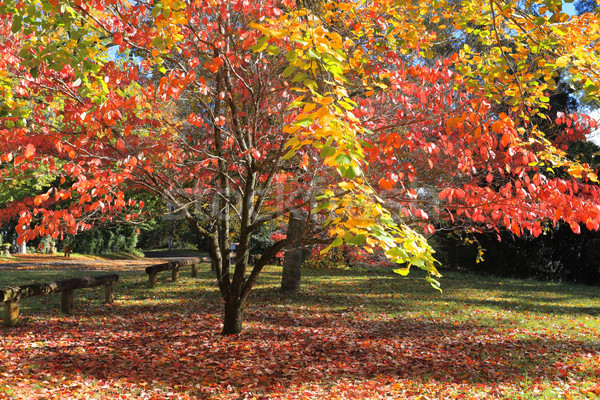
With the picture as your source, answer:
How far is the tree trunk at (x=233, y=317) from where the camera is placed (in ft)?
21.2

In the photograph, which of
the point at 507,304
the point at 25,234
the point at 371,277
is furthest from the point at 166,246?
the point at 25,234

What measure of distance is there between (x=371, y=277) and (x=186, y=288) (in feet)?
23.8

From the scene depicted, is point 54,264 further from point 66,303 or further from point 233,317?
point 233,317

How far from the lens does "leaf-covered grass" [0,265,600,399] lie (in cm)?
474

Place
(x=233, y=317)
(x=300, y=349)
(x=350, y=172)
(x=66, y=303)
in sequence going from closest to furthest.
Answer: (x=350, y=172), (x=300, y=349), (x=233, y=317), (x=66, y=303)

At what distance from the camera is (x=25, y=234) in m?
4.61

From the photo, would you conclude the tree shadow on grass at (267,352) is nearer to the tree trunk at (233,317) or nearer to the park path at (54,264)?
the tree trunk at (233,317)

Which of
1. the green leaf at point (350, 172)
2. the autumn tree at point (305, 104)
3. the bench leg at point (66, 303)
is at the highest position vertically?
the autumn tree at point (305, 104)

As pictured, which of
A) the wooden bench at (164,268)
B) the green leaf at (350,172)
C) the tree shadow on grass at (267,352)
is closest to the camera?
the green leaf at (350,172)

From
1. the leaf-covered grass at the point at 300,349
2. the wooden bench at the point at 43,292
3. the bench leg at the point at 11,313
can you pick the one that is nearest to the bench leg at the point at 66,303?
the wooden bench at the point at 43,292

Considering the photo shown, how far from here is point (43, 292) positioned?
22.8 feet

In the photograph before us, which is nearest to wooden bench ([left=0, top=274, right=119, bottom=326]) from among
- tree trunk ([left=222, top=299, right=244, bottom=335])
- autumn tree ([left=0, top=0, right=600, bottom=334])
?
autumn tree ([left=0, top=0, right=600, bottom=334])

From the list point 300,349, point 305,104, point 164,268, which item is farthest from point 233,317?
point 164,268

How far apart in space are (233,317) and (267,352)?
84 centimetres
